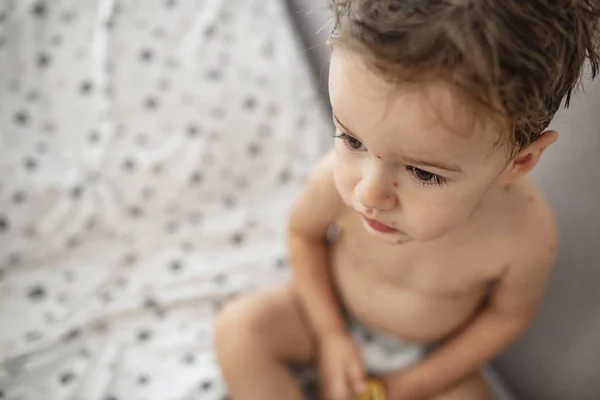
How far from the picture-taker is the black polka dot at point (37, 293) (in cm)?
79

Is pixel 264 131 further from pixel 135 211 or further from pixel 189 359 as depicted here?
pixel 189 359

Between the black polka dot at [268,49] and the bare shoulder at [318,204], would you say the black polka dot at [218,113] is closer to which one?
the black polka dot at [268,49]

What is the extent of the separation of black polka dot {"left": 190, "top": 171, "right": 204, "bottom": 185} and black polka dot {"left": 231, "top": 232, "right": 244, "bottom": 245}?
101mm

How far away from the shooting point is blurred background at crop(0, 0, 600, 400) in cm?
72

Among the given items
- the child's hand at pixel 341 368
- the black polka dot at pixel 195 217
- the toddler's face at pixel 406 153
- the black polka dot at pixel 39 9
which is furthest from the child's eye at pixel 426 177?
the black polka dot at pixel 39 9

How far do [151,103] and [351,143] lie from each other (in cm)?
53

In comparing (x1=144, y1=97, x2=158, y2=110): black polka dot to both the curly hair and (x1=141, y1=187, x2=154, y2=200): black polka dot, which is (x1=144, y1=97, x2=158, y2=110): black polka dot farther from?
the curly hair

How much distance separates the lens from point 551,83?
1.32 ft

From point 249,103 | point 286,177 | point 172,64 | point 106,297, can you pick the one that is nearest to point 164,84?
point 172,64

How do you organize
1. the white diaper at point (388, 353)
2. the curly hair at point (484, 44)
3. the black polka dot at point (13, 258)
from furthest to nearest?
the black polka dot at point (13, 258), the white diaper at point (388, 353), the curly hair at point (484, 44)

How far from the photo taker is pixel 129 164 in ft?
2.92

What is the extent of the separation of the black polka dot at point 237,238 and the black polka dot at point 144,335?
0.18m

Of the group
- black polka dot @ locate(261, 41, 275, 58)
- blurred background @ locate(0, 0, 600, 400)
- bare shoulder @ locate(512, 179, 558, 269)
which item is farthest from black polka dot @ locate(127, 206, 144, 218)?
bare shoulder @ locate(512, 179, 558, 269)

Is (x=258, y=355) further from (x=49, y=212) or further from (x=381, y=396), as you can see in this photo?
(x=49, y=212)
